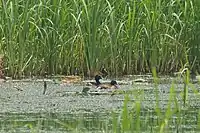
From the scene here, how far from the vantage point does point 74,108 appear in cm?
643

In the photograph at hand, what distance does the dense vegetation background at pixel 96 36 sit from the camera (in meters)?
8.77

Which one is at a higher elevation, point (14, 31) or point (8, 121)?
point (14, 31)

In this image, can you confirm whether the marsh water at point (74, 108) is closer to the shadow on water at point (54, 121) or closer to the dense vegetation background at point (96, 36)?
the shadow on water at point (54, 121)

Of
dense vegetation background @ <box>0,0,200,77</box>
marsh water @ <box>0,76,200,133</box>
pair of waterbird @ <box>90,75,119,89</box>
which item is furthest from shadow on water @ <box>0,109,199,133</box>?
dense vegetation background @ <box>0,0,200,77</box>

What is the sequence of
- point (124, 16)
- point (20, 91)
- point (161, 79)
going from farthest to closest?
point (124, 16)
point (161, 79)
point (20, 91)

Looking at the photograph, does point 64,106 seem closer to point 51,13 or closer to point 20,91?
point 20,91

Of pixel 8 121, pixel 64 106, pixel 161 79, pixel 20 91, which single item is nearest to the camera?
pixel 8 121

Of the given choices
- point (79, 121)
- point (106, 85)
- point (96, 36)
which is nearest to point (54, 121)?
point (79, 121)

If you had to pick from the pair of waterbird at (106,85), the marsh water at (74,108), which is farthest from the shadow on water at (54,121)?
the pair of waterbird at (106,85)

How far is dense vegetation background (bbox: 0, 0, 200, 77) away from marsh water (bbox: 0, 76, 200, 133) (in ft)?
2.22

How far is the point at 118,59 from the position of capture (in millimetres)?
8969

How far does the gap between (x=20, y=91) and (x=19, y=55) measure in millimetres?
1169

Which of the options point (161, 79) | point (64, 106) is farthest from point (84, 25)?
point (64, 106)

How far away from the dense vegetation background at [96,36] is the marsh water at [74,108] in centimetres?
68
